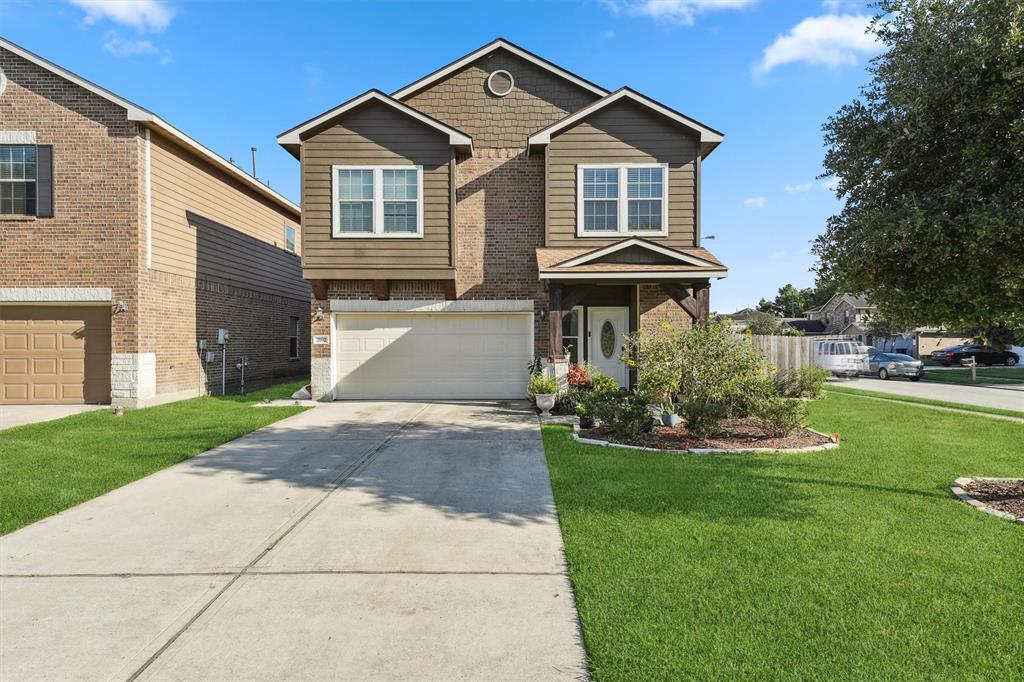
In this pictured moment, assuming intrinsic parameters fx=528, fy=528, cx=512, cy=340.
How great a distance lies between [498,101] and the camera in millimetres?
14398

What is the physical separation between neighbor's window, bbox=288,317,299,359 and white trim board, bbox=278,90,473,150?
8653 mm

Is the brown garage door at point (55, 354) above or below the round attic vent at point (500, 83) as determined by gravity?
below

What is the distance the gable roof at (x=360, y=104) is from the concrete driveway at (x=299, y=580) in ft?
29.0

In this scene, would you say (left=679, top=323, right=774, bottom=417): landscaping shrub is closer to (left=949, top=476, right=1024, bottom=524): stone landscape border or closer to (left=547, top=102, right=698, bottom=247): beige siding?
(left=949, top=476, right=1024, bottom=524): stone landscape border

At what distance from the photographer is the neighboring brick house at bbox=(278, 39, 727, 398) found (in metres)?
13.2

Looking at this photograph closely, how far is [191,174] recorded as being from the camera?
14469mm

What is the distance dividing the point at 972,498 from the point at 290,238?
20.9 m

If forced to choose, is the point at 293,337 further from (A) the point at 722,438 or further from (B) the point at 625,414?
(A) the point at 722,438

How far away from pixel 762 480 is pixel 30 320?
16.0 m

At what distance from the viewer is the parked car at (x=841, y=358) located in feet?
79.2

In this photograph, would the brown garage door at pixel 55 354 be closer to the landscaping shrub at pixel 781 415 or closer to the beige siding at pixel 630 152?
the beige siding at pixel 630 152

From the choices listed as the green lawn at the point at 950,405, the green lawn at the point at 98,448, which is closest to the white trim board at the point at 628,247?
the green lawn at the point at 98,448

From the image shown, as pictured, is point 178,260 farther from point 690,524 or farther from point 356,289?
point 690,524

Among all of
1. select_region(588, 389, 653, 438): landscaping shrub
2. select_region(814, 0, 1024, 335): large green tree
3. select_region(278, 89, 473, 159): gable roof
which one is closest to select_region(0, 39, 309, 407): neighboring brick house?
select_region(278, 89, 473, 159): gable roof
